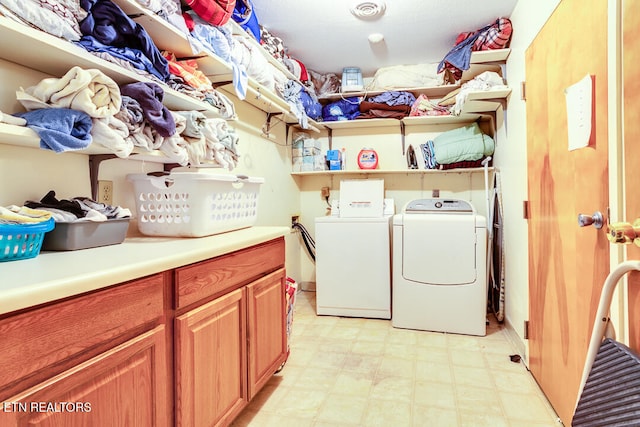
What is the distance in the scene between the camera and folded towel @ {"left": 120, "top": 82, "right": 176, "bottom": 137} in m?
1.33

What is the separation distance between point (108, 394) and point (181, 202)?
81cm

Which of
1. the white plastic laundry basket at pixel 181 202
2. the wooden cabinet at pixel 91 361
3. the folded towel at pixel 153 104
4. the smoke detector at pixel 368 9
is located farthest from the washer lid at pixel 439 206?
the wooden cabinet at pixel 91 361

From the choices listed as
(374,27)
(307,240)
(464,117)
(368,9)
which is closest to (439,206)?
(464,117)

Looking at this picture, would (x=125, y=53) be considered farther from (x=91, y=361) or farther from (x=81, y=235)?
(x=91, y=361)

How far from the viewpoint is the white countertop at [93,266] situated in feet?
2.41

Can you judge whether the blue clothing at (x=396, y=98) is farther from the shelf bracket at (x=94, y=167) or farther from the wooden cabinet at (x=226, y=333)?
the shelf bracket at (x=94, y=167)

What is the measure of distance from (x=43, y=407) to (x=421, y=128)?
349 centimetres

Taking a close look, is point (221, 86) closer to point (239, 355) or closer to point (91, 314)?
point (239, 355)

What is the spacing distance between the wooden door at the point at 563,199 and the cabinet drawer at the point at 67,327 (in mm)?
1484

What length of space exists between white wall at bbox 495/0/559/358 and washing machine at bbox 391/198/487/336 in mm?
199

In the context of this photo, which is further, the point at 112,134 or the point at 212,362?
the point at 212,362

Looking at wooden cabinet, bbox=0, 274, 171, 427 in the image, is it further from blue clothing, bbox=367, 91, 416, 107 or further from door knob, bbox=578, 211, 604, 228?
blue clothing, bbox=367, 91, 416, 107

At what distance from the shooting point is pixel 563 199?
1.56 meters

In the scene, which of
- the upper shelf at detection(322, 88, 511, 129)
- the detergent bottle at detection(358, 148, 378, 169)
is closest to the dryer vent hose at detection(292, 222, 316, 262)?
the detergent bottle at detection(358, 148, 378, 169)
